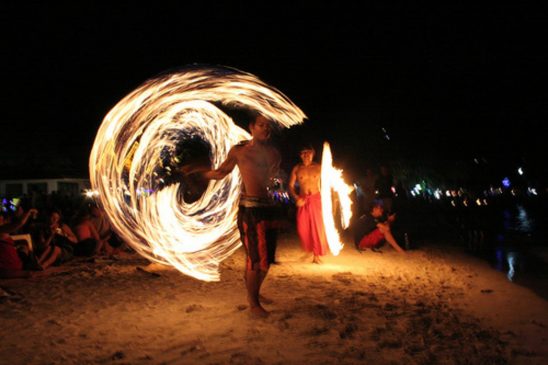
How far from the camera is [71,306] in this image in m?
5.74

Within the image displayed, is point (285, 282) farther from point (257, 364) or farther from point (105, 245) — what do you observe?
point (105, 245)

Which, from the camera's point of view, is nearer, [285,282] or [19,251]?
[285,282]

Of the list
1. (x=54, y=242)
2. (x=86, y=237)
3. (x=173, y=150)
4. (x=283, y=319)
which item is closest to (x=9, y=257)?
(x=54, y=242)

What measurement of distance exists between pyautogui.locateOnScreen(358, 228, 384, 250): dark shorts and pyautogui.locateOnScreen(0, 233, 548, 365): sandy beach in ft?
6.81

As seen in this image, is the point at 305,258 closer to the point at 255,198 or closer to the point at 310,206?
the point at 310,206

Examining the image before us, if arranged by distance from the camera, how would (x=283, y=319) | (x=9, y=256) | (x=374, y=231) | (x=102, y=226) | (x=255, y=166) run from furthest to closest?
(x=102, y=226) < (x=374, y=231) < (x=9, y=256) < (x=255, y=166) < (x=283, y=319)

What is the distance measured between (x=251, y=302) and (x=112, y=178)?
141 inches

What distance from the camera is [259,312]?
5.10 m

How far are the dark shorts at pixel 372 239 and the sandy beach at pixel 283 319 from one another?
2.08m

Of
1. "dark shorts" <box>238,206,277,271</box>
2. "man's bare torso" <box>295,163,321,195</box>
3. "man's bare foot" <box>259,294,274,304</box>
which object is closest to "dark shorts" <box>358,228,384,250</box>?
"man's bare torso" <box>295,163,321,195</box>

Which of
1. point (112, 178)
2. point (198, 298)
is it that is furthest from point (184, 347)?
point (112, 178)

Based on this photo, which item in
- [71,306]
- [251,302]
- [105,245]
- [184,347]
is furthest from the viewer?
[105,245]

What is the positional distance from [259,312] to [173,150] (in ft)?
17.6

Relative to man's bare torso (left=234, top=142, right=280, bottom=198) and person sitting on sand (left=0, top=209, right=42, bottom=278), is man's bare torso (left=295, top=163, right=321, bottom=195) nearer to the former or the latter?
man's bare torso (left=234, top=142, right=280, bottom=198)
